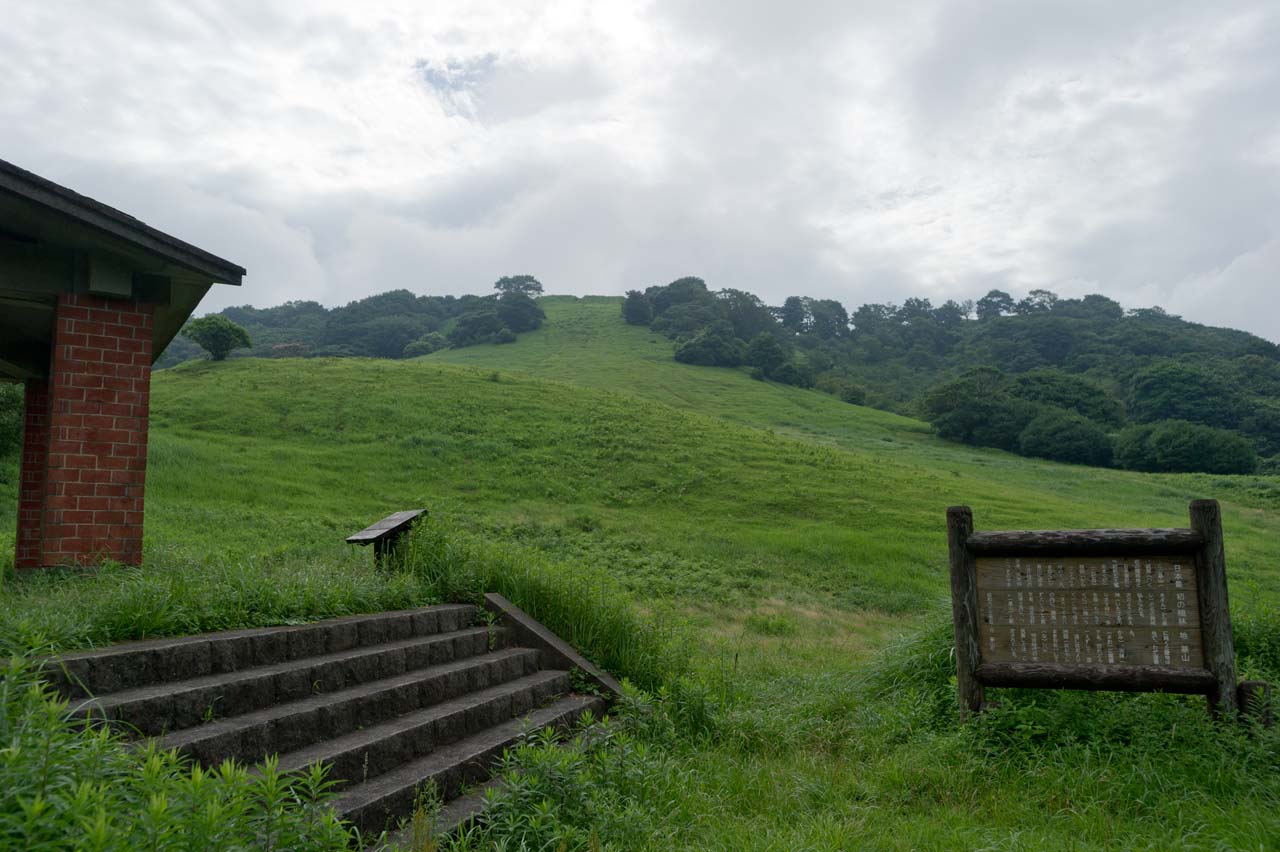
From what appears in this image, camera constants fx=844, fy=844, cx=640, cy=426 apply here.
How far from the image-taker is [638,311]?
89.3 m

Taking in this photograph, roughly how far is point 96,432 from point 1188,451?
2103 inches

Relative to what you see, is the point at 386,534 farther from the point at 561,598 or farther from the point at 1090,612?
the point at 1090,612

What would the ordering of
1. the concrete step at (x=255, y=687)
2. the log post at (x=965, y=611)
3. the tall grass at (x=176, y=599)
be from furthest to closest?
1. the log post at (x=965, y=611)
2. the tall grass at (x=176, y=599)
3. the concrete step at (x=255, y=687)

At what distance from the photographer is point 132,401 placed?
7031 millimetres

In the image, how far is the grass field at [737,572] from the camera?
470 cm

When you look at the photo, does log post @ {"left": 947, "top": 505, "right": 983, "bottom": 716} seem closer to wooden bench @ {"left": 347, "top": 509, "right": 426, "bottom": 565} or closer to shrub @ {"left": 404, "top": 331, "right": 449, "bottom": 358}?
wooden bench @ {"left": 347, "top": 509, "right": 426, "bottom": 565}

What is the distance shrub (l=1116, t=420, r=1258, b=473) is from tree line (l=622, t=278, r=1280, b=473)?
2.6 inches

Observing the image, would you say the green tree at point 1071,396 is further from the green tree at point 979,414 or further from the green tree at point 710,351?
the green tree at point 710,351

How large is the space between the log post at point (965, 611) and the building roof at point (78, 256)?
6441 millimetres

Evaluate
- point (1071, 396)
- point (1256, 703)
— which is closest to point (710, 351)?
point (1071, 396)

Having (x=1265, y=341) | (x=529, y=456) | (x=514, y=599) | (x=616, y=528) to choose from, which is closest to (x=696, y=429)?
(x=529, y=456)

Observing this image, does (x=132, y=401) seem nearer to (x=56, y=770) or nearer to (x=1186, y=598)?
(x=56, y=770)

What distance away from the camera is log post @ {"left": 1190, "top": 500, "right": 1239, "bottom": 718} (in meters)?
5.49

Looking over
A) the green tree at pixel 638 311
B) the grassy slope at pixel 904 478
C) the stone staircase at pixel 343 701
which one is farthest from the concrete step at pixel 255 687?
the green tree at pixel 638 311
